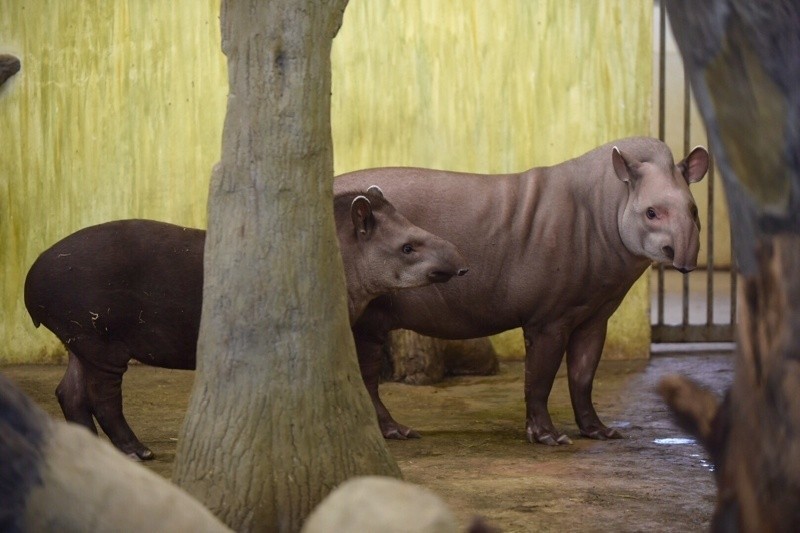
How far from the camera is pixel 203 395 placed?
14.9ft

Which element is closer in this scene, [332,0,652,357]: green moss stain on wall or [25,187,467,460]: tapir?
[25,187,467,460]: tapir

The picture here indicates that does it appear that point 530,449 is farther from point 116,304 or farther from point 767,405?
point 767,405

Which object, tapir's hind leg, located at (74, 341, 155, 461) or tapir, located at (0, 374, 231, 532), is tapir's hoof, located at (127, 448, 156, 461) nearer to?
tapir's hind leg, located at (74, 341, 155, 461)

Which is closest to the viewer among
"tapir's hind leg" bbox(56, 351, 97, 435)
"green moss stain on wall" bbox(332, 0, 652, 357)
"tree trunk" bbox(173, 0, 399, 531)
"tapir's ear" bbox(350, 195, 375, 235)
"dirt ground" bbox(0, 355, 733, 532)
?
"tree trunk" bbox(173, 0, 399, 531)

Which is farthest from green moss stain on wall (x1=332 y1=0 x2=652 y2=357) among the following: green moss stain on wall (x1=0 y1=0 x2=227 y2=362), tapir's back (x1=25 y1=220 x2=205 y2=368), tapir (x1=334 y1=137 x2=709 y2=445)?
tapir's back (x1=25 y1=220 x2=205 y2=368)

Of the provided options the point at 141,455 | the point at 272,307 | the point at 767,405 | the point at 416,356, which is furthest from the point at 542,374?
the point at 767,405

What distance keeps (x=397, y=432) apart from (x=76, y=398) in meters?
1.83

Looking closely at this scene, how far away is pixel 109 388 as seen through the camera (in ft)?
19.4

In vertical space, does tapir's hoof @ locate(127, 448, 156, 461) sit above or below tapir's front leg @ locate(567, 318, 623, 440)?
below

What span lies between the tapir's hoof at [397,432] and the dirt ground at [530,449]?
9cm

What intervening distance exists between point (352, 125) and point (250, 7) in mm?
4686

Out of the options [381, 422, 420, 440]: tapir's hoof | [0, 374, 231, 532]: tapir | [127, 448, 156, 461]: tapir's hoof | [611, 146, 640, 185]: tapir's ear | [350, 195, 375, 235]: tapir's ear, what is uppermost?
[611, 146, 640, 185]: tapir's ear

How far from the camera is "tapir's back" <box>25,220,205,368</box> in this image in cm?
580

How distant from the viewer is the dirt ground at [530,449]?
503 centimetres
